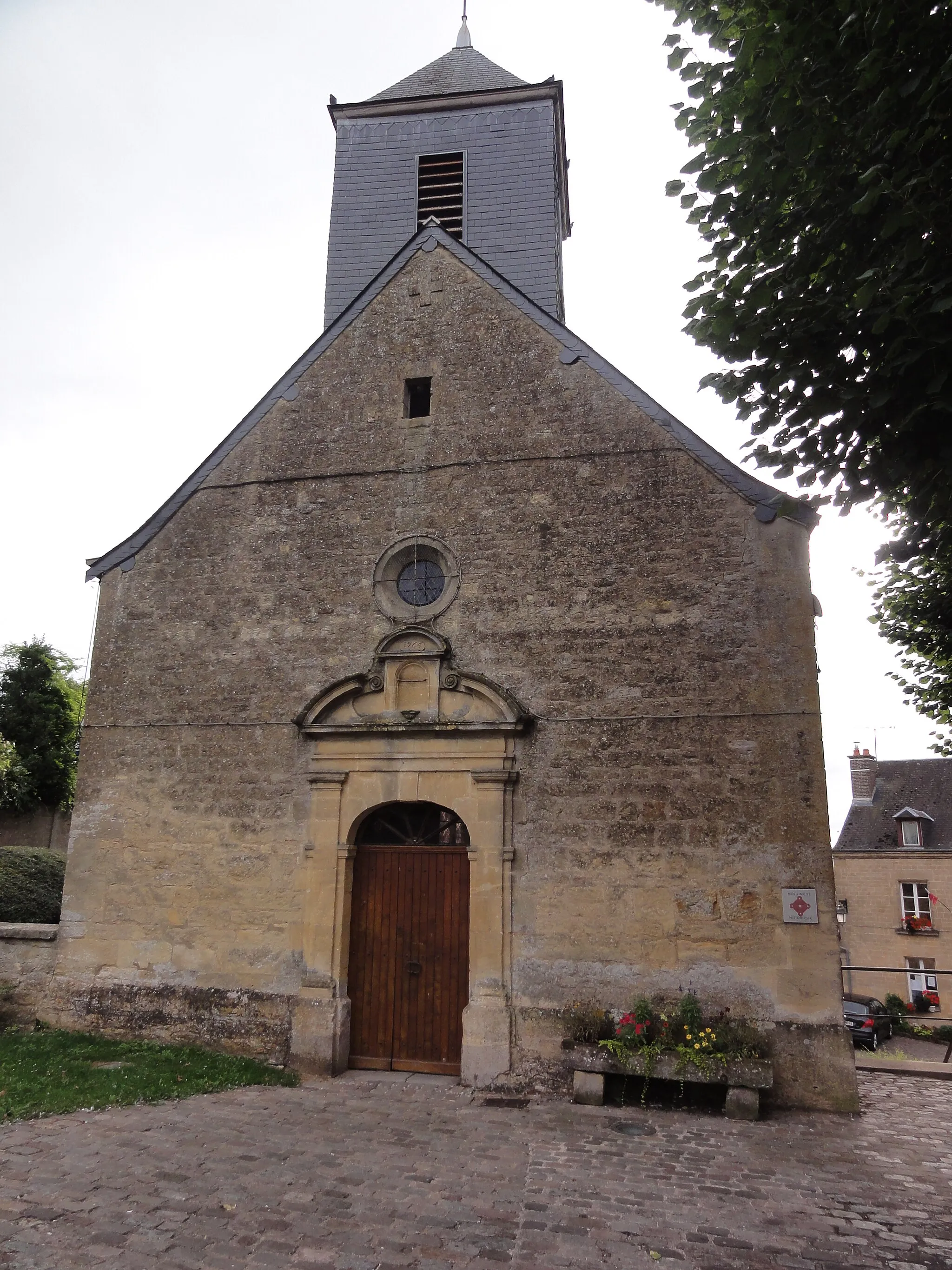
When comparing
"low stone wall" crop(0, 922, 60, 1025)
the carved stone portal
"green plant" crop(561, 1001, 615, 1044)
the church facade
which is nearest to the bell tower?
the church facade

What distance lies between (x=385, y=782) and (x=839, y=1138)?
4744 mm

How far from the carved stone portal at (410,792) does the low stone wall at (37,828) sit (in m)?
17.2

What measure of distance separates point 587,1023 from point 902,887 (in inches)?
1044

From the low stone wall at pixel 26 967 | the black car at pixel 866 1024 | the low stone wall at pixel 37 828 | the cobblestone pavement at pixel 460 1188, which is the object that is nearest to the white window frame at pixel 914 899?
the black car at pixel 866 1024

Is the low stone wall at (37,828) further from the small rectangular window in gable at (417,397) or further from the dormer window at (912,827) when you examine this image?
the dormer window at (912,827)

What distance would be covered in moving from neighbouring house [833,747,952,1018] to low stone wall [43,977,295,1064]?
25.2 m

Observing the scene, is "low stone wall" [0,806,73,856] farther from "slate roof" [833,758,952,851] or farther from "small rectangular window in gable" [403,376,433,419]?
"slate roof" [833,758,952,851]

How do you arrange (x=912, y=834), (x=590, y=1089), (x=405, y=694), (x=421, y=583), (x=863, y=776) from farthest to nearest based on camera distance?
(x=863, y=776), (x=912, y=834), (x=421, y=583), (x=405, y=694), (x=590, y=1089)

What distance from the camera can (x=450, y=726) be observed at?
27.7ft

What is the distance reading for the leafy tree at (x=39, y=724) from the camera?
23.6 metres

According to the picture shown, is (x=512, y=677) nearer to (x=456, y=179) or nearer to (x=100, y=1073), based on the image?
(x=100, y=1073)

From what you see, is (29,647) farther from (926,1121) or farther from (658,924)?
(926,1121)

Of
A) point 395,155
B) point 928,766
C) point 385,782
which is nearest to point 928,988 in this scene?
point 928,766

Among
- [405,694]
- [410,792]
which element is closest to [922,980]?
[410,792]
